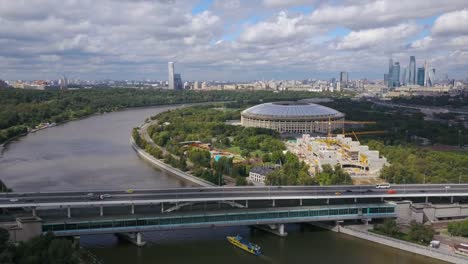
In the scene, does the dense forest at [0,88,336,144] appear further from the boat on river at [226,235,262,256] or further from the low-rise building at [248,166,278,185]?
the boat on river at [226,235,262,256]

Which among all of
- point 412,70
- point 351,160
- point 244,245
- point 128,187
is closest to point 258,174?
point 351,160

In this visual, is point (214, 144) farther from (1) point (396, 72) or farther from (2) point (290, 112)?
(1) point (396, 72)

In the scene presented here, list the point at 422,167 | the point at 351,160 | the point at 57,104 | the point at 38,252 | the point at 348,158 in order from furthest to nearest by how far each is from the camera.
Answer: the point at 57,104, the point at 348,158, the point at 351,160, the point at 422,167, the point at 38,252

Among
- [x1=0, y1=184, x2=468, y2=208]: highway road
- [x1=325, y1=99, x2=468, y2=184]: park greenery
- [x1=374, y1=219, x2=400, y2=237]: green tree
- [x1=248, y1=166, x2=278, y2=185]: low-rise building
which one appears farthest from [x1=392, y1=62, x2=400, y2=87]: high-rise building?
[x1=374, y1=219, x2=400, y2=237]: green tree

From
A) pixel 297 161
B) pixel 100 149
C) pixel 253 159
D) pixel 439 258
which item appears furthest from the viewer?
pixel 100 149

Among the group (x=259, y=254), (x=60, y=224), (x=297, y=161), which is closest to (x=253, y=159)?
(x=297, y=161)

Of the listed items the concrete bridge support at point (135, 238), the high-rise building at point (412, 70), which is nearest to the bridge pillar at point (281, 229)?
the concrete bridge support at point (135, 238)

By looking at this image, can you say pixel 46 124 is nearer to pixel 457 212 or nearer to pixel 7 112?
pixel 7 112
